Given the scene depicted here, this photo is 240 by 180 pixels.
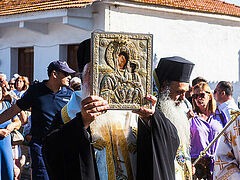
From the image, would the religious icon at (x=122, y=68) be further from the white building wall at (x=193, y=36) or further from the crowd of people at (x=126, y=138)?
the white building wall at (x=193, y=36)

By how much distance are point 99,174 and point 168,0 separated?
40.6 ft

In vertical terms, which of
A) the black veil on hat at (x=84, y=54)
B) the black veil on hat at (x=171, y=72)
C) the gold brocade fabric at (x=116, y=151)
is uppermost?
the black veil on hat at (x=84, y=54)

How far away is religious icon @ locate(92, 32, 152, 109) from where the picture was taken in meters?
2.68

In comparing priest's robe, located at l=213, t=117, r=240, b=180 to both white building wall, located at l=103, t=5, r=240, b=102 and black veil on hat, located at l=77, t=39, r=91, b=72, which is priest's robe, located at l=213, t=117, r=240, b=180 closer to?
black veil on hat, located at l=77, t=39, r=91, b=72

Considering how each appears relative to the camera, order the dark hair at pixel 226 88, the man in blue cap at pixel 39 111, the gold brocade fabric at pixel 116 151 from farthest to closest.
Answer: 1. the dark hair at pixel 226 88
2. the man in blue cap at pixel 39 111
3. the gold brocade fabric at pixel 116 151

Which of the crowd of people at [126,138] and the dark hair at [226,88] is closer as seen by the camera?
the crowd of people at [126,138]

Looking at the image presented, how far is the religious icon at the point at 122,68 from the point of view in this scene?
2.68 meters

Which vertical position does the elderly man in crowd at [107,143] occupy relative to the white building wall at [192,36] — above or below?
below

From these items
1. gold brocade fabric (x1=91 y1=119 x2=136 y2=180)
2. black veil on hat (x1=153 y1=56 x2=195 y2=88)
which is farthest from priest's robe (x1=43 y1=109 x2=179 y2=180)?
black veil on hat (x1=153 y1=56 x2=195 y2=88)

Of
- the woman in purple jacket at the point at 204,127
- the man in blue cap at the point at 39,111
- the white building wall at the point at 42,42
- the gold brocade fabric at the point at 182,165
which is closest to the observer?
the gold brocade fabric at the point at 182,165

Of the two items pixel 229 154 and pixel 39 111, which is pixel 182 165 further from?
pixel 39 111

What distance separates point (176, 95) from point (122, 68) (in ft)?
3.73

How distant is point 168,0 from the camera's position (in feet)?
48.5

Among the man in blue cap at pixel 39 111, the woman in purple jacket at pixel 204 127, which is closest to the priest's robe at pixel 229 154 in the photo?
the woman in purple jacket at pixel 204 127
